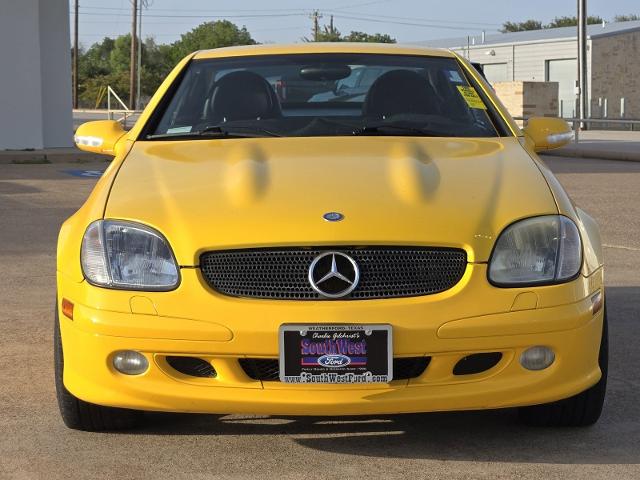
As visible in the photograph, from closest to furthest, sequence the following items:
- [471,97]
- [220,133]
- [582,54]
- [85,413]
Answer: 1. [85,413]
2. [220,133]
3. [471,97]
4. [582,54]

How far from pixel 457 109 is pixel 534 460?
6.36 ft

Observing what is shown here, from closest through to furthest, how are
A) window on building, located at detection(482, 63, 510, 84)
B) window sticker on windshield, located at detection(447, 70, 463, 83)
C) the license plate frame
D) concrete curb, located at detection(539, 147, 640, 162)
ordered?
the license plate frame → window sticker on windshield, located at detection(447, 70, 463, 83) → concrete curb, located at detection(539, 147, 640, 162) → window on building, located at detection(482, 63, 510, 84)

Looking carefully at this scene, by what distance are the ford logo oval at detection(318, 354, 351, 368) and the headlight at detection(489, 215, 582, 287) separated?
21.0 inches

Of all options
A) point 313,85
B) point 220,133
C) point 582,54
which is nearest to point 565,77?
point 582,54

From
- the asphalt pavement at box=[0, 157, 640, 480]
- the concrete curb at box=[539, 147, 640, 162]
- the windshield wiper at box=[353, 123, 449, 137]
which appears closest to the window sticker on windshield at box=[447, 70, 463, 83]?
the windshield wiper at box=[353, 123, 449, 137]

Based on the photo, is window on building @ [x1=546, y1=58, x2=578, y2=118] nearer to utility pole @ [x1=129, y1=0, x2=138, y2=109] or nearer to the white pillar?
utility pole @ [x1=129, y1=0, x2=138, y2=109]

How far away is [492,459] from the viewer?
13.1 ft

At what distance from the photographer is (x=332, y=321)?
375 cm

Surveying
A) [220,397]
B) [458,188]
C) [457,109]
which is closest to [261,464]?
[220,397]

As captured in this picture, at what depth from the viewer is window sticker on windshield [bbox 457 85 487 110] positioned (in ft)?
17.6

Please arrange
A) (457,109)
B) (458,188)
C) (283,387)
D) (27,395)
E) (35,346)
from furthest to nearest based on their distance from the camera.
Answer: (35,346) → (457,109) → (27,395) → (458,188) → (283,387)

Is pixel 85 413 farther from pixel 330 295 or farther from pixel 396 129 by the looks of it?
pixel 396 129

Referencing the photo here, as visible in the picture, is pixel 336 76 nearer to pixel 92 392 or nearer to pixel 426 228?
pixel 426 228

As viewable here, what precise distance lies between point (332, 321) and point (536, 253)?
0.74 m
